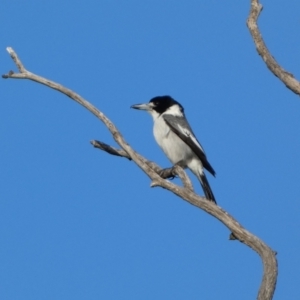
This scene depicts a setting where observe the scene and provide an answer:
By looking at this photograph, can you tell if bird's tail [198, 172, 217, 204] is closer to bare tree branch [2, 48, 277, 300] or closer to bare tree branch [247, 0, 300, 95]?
bare tree branch [2, 48, 277, 300]

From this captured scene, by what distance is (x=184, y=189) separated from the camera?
8.82 metres

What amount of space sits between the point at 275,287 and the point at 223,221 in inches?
36.1

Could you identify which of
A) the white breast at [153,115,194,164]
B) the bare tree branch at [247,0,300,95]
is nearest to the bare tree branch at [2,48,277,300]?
the bare tree branch at [247,0,300,95]

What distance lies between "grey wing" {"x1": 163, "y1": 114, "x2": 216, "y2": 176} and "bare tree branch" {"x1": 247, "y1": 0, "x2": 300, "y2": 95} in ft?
10.3

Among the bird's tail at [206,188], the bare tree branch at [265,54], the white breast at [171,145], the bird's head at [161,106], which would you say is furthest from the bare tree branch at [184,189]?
the bird's head at [161,106]

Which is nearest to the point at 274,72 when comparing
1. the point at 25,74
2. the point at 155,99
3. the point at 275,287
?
the point at 275,287

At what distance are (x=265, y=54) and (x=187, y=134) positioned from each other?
3.47 m

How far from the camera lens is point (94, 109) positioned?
9.10 m

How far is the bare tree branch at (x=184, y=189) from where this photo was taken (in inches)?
303

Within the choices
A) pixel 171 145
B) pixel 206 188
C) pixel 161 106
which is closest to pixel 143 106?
pixel 161 106

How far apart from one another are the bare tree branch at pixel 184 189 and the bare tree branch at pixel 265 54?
141cm

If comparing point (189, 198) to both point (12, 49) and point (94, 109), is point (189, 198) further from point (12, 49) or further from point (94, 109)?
point (12, 49)

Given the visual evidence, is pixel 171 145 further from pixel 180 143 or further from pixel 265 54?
pixel 265 54

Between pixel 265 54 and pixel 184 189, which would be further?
pixel 184 189
